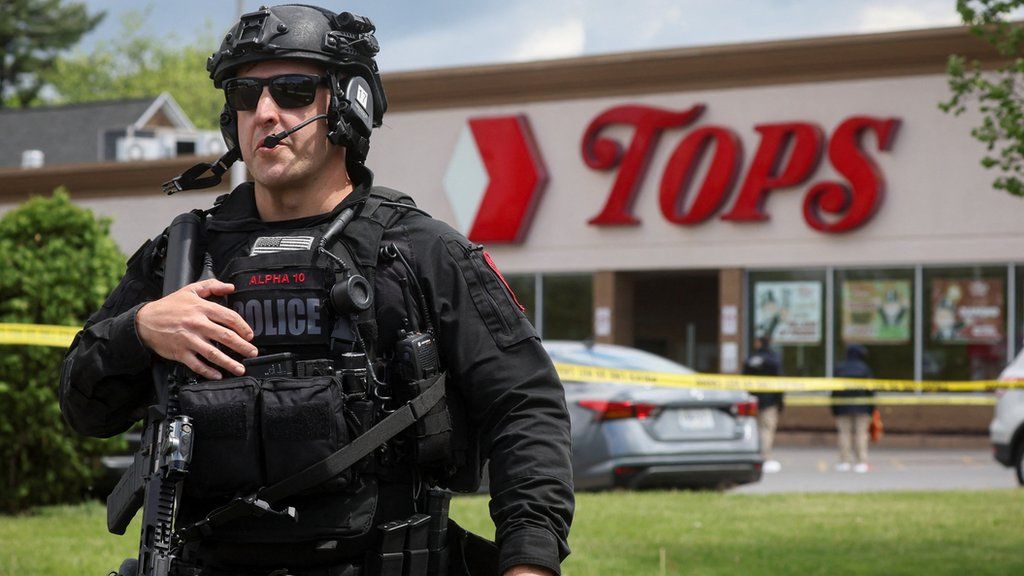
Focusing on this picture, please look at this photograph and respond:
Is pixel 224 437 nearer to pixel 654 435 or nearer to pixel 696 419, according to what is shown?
pixel 654 435

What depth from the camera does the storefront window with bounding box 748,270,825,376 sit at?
82.0ft

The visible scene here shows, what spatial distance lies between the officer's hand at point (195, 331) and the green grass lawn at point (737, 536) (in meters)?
5.07

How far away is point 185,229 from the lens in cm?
330

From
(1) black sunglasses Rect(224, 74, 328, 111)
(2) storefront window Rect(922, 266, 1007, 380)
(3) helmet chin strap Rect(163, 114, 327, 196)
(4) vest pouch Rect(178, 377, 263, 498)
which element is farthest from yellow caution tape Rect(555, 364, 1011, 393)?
(4) vest pouch Rect(178, 377, 263, 498)

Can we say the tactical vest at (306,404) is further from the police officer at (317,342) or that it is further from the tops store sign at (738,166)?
the tops store sign at (738,166)

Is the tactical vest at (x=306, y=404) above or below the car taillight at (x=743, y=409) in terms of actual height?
above

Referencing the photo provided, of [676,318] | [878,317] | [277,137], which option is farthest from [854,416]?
[277,137]

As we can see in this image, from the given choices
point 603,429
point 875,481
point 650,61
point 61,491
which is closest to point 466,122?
point 650,61

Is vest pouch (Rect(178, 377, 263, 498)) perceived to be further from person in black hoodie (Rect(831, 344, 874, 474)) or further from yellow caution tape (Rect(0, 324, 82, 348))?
person in black hoodie (Rect(831, 344, 874, 474))

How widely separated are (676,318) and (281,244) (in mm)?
26114

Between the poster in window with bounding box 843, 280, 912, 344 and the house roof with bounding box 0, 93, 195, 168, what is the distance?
83.2 feet

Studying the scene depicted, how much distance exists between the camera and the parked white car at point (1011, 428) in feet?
50.1

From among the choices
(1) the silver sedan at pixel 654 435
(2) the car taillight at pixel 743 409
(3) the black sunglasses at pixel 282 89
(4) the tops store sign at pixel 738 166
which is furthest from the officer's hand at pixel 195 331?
(4) the tops store sign at pixel 738 166

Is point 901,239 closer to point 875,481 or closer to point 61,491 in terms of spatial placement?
point 875,481
